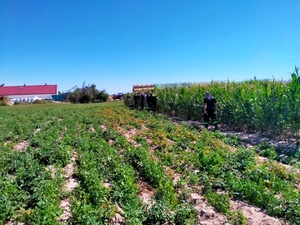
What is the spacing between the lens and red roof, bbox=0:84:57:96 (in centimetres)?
7525

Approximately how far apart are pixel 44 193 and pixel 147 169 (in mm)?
2244

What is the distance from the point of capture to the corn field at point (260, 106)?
1060 centimetres

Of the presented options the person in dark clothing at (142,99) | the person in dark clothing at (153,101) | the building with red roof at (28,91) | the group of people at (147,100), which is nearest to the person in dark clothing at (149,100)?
the group of people at (147,100)

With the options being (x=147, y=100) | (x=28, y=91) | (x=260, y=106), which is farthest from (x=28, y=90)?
(x=260, y=106)

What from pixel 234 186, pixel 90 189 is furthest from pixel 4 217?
pixel 234 186

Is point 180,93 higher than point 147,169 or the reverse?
higher

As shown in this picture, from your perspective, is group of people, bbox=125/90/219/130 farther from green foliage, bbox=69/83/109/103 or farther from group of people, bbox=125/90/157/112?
green foliage, bbox=69/83/109/103

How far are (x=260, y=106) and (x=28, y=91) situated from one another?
73.8 metres

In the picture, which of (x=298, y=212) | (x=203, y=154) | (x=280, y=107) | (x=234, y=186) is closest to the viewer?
(x=298, y=212)

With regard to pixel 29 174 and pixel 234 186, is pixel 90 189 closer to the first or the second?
pixel 29 174

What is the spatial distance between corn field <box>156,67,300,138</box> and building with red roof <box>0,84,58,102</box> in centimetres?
6532

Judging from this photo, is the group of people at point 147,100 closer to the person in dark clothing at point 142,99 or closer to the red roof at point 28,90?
the person in dark clothing at point 142,99

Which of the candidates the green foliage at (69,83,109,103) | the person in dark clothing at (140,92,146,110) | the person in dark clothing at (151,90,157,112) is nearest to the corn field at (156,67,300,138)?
the person in dark clothing at (151,90,157,112)

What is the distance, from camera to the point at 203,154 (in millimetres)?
7527
